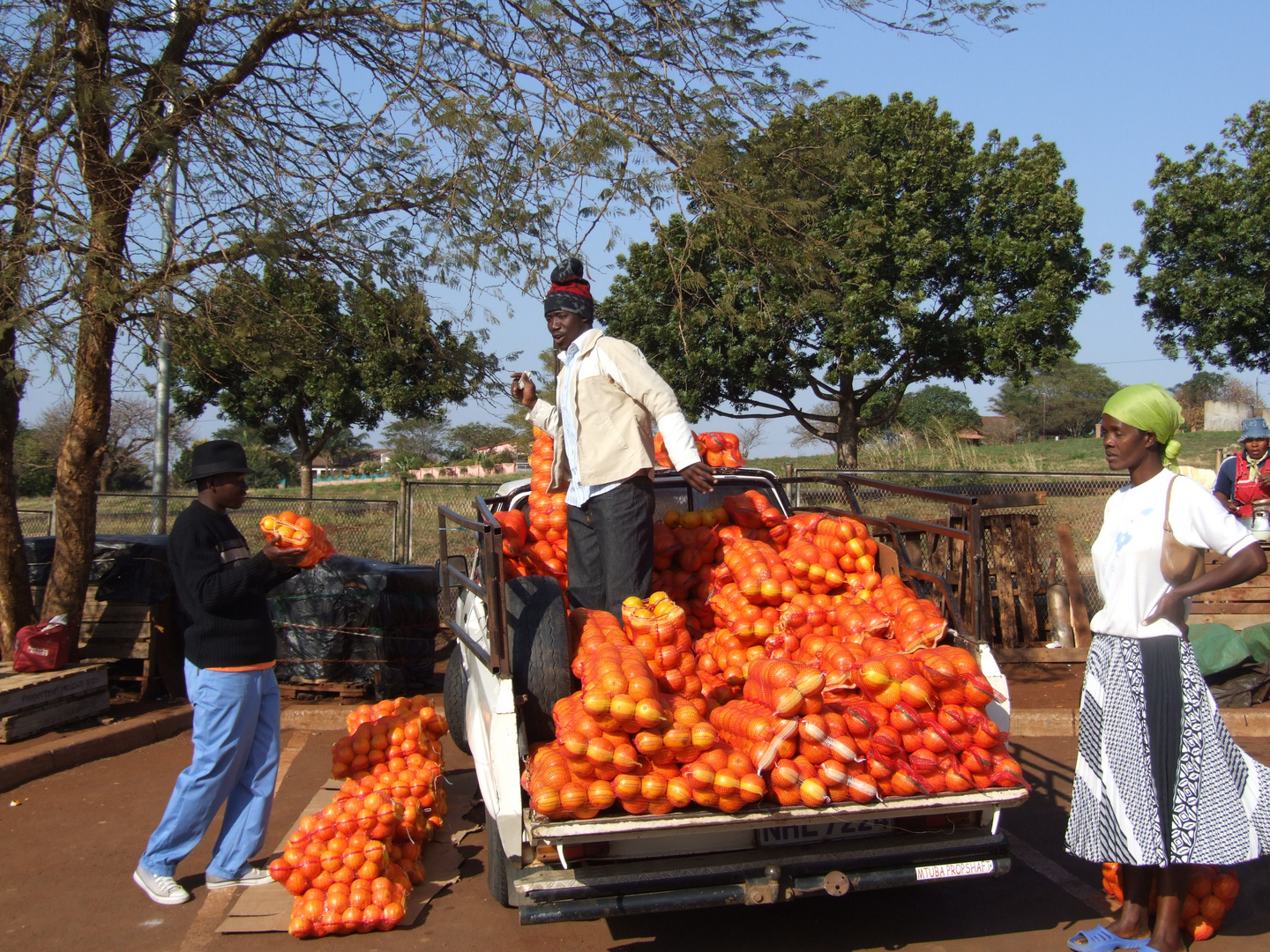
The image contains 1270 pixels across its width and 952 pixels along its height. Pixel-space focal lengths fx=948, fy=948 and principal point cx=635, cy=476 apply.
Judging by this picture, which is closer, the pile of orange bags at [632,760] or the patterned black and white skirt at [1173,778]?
the pile of orange bags at [632,760]

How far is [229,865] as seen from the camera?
4395 millimetres

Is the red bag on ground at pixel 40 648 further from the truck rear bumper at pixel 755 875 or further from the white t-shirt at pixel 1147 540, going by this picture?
the white t-shirt at pixel 1147 540

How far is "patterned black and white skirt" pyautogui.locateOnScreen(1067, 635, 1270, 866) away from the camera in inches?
137

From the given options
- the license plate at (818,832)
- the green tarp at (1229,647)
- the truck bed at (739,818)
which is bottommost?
the green tarp at (1229,647)

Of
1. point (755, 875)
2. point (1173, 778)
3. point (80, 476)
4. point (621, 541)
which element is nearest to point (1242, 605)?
point (1173, 778)

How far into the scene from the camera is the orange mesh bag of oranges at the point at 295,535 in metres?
4.31

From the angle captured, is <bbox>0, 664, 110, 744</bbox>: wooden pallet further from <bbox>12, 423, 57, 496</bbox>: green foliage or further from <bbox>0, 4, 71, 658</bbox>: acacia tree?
<bbox>12, 423, 57, 496</bbox>: green foliage

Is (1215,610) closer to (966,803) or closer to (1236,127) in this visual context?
(966,803)

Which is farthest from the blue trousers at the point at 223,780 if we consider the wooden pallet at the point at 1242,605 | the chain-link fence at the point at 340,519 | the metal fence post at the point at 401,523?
the wooden pallet at the point at 1242,605

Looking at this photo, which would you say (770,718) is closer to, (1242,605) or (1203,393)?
(1242,605)

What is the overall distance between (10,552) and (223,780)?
455 centimetres

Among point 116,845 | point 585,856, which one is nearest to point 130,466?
point 116,845

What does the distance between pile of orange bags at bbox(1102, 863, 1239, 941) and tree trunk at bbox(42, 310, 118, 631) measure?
24.9 feet

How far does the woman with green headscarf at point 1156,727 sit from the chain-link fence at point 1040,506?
5.08 m
